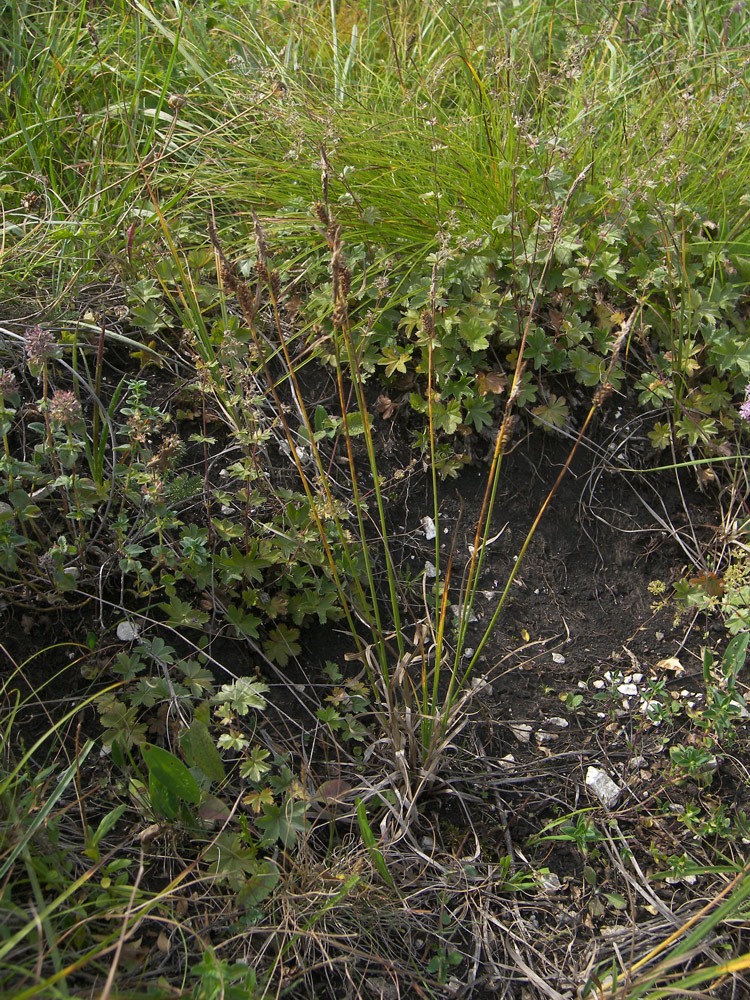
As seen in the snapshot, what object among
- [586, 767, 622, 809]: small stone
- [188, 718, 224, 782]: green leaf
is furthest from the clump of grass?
[586, 767, 622, 809]: small stone

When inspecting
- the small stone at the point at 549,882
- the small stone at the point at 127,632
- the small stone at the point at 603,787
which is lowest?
the small stone at the point at 549,882

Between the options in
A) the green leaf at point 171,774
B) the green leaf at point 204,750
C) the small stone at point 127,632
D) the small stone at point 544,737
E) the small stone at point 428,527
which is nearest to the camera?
the green leaf at point 171,774

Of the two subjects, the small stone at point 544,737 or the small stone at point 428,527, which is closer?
the small stone at point 544,737

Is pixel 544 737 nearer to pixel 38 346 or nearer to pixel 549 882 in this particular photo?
pixel 549 882

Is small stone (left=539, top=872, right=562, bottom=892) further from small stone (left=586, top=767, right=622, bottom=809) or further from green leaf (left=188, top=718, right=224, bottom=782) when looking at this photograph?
green leaf (left=188, top=718, right=224, bottom=782)

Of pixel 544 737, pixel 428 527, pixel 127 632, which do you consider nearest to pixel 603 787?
pixel 544 737

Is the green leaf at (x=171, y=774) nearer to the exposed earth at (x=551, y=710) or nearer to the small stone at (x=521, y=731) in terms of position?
the exposed earth at (x=551, y=710)

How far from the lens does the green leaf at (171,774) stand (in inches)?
53.6

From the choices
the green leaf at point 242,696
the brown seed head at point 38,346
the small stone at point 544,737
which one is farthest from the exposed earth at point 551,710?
the brown seed head at point 38,346

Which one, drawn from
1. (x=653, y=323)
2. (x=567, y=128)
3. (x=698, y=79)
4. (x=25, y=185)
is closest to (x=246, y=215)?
(x=25, y=185)

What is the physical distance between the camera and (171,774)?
138 cm

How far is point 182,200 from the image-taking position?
7.85ft

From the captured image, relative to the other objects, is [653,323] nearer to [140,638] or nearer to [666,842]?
[666,842]

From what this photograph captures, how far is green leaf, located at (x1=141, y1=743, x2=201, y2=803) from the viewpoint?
136cm
